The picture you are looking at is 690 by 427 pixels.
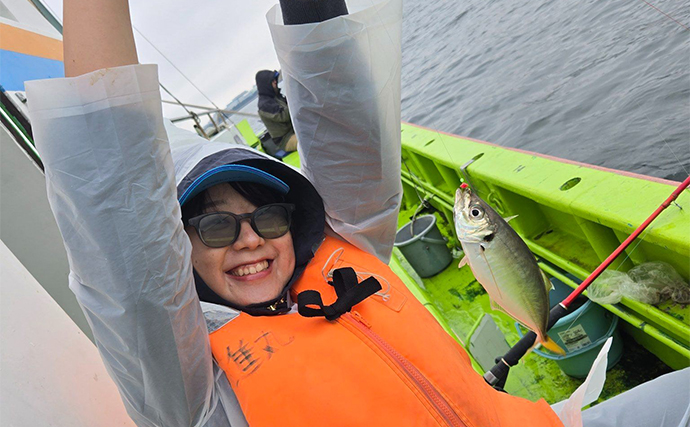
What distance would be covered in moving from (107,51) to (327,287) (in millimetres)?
1072

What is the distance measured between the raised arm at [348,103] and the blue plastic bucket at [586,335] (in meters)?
1.70

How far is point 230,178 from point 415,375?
0.92m

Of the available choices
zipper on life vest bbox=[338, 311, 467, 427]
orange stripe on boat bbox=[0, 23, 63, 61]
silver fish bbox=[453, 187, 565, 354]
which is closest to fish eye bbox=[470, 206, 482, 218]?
silver fish bbox=[453, 187, 565, 354]

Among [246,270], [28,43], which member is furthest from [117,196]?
[28,43]

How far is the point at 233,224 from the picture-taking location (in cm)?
170

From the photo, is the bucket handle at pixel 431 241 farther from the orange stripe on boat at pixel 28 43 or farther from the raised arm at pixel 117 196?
the raised arm at pixel 117 196

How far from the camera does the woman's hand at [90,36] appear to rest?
1.15 meters

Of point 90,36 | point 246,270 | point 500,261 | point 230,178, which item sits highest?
point 90,36

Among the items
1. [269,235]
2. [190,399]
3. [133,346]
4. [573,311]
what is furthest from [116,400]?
[573,311]

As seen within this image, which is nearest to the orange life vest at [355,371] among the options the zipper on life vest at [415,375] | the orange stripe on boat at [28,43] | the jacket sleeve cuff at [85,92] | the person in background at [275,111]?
the zipper on life vest at [415,375]

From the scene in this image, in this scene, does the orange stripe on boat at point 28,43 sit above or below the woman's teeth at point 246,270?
above

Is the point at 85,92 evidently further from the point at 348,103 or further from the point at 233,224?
the point at 348,103

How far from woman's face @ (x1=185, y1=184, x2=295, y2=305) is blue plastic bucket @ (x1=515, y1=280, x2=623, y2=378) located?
2130 millimetres

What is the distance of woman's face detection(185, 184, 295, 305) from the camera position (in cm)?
171
